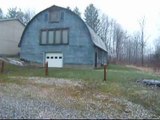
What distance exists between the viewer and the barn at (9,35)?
3228cm

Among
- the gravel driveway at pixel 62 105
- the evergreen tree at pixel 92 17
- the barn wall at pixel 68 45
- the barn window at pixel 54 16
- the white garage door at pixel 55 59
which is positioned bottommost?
the gravel driveway at pixel 62 105

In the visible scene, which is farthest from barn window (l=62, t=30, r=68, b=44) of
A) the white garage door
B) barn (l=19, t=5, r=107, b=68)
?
the white garage door

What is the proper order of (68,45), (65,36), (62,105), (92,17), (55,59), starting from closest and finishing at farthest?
1. (62,105)
2. (68,45)
3. (65,36)
4. (55,59)
5. (92,17)

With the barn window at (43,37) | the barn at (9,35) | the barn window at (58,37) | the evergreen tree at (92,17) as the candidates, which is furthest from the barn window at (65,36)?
the evergreen tree at (92,17)

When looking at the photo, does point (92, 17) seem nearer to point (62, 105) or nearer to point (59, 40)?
point (59, 40)

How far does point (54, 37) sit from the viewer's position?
28.4 meters

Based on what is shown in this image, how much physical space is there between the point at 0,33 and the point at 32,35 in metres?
4.89

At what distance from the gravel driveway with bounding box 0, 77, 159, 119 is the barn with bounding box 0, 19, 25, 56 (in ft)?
69.7

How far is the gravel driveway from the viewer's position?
7.83 meters

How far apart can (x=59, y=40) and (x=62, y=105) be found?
63.9ft

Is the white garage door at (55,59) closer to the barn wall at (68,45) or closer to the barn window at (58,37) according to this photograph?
the barn wall at (68,45)

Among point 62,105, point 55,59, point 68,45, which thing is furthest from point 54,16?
point 62,105

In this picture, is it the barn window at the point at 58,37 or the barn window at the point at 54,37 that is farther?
the barn window at the point at 58,37

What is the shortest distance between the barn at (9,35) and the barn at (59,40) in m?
3.78
